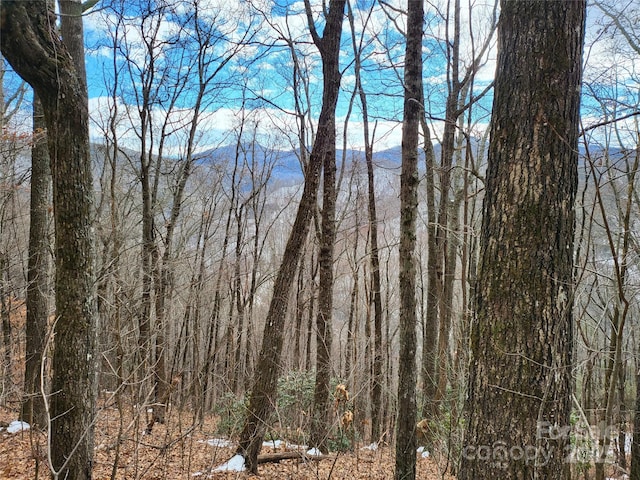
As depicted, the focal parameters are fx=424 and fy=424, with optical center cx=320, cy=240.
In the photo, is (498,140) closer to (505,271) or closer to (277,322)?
(505,271)

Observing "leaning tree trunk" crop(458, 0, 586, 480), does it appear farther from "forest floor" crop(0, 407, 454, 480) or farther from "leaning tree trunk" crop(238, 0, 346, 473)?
"leaning tree trunk" crop(238, 0, 346, 473)

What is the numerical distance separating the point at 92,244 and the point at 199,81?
7.34 meters

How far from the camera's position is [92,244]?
11.2 feet

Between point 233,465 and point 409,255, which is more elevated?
point 409,255

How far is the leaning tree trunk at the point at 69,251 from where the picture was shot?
124 inches

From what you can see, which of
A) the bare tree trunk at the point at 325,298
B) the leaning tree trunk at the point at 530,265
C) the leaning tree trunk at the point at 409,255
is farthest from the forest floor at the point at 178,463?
the leaning tree trunk at the point at 530,265

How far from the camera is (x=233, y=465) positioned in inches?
203

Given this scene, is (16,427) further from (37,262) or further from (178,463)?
(178,463)

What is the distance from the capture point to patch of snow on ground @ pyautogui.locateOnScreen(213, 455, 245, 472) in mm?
5105

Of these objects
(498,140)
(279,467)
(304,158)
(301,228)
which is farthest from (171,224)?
(498,140)

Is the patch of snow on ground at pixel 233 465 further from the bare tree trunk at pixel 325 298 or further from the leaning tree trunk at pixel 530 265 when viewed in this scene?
the leaning tree trunk at pixel 530 265

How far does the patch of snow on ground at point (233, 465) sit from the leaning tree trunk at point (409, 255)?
2057 mm

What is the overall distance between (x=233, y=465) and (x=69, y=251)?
339cm

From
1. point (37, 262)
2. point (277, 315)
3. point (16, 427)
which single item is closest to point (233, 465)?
point (277, 315)
